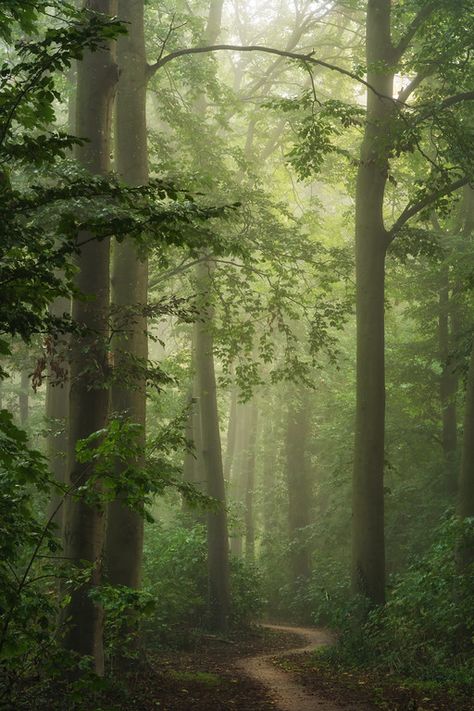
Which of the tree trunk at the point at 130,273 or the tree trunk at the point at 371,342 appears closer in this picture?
the tree trunk at the point at 130,273

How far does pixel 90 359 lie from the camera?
7125 mm

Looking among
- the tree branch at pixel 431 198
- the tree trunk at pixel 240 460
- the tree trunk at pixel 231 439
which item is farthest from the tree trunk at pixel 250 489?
the tree branch at pixel 431 198

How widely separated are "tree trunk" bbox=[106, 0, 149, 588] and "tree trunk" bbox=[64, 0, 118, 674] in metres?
1.43

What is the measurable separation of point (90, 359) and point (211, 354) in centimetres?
646

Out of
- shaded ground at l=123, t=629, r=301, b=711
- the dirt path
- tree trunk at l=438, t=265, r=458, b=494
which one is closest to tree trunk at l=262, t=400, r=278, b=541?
tree trunk at l=438, t=265, r=458, b=494

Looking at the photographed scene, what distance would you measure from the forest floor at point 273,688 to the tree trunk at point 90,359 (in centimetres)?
123

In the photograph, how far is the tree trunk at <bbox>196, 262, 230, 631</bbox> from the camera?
1595 cm

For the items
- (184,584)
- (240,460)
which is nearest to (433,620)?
(184,584)

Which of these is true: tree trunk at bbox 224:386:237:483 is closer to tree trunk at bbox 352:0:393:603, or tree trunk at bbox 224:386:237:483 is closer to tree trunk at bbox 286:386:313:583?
tree trunk at bbox 286:386:313:583

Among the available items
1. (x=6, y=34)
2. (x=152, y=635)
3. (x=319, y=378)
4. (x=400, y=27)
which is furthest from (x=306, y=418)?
(x=6, y=34)

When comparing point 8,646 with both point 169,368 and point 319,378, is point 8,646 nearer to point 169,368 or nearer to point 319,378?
point 169,368

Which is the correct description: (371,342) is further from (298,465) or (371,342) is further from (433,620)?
(298,465)

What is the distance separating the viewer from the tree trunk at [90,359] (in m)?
6.74

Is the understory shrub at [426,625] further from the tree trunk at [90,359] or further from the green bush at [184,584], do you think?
the green bush at [184,584]
